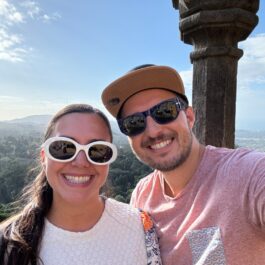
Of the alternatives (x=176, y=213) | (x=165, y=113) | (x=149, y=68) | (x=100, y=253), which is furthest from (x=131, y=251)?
(x=149, y=68)

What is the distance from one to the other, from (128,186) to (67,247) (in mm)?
7091

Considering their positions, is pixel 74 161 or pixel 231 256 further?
pixel 74 161

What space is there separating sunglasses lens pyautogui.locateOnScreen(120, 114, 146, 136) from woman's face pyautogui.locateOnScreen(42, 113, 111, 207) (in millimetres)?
246

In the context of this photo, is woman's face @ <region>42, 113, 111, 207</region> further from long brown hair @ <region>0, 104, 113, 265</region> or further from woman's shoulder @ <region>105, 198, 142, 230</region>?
woman's shoulder @ <region>105, 198, 142, 230</region>

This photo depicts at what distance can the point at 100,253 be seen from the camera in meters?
2.01

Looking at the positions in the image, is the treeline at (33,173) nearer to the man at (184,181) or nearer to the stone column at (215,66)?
the man at (184,181)

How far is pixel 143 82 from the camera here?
2.28 m

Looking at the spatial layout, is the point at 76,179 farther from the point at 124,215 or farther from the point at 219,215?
the point at 219,215

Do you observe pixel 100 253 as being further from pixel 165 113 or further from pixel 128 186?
pixel 128 186

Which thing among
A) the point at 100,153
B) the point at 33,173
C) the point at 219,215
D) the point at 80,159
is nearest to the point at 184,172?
the point at 219,215

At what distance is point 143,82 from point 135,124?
0.93ft

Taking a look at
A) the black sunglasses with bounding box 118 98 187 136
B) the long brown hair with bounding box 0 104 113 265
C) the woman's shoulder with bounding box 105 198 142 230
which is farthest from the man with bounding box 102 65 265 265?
the long brown hair with bounding box 0 104 113 265

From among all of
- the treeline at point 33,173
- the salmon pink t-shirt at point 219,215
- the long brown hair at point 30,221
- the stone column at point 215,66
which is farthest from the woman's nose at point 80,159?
the stone column at point 215,66

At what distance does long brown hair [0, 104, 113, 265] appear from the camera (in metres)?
1.85
